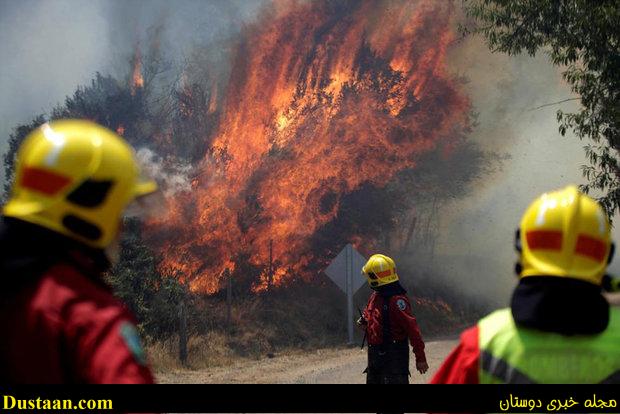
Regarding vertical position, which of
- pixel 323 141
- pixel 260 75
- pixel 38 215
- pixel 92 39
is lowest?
pixel 38 215

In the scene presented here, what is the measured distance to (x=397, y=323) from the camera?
28.2 ft

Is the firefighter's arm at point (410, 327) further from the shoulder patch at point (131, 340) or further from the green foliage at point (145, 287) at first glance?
the green foliage at point (145, 287)

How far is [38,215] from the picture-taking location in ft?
7.42

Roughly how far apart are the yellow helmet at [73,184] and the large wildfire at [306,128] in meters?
19.9

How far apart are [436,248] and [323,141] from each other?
21.4ft

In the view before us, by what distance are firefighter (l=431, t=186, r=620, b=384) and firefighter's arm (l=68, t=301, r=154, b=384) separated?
1140mm

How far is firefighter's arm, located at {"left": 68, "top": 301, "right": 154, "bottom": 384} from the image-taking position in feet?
6.81

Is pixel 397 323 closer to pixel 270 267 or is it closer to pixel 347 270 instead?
pixel 347 270

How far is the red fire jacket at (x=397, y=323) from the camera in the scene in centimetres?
853

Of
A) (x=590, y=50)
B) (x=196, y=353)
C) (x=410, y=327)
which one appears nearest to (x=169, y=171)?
(x=196, y=353)

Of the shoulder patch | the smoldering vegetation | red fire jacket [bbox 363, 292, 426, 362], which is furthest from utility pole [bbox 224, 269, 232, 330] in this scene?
the shoulder patch

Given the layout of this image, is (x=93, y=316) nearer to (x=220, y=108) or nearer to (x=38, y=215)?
(x=38, y=215)

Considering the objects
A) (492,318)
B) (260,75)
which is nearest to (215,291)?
(260,75)

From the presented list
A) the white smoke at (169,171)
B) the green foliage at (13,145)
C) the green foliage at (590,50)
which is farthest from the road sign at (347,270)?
the green foliage at (13,145)
